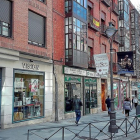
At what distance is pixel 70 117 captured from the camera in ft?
53.0

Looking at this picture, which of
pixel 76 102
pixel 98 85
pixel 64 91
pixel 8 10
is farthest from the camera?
pixel 98 85

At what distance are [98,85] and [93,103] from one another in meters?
2.12

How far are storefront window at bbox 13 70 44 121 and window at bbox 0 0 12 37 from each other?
2204mm

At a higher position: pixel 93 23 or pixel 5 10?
pixel 93 23

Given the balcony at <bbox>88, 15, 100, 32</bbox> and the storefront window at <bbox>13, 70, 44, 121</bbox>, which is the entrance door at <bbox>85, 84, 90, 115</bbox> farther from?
the storefront window at <bbox>13, 70, 44, 121</bbox>

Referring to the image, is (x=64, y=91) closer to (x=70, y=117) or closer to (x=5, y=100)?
(x=70, y=117)

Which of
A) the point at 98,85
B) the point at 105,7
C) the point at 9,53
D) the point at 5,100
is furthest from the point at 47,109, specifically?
the point at 105,7

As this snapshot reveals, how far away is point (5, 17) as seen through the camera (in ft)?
37.8

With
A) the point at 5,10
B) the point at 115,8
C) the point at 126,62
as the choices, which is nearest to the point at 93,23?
the point at 126,62

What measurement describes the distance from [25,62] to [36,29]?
8.17ft

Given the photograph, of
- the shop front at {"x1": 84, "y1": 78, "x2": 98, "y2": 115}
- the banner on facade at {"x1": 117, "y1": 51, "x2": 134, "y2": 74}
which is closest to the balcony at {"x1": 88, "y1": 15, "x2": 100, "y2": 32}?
the banner on facade at {"x1": 117, "y1": 51, "x2": 134, "y2": 74}

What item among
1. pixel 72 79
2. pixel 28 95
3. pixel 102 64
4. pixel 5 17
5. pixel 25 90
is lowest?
pixel 28 95

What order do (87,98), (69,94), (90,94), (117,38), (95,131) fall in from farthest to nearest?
(117,38)
(90,94)
(87,98)
(69,94)
(95,131)

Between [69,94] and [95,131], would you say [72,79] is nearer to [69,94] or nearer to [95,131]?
[69,94]
